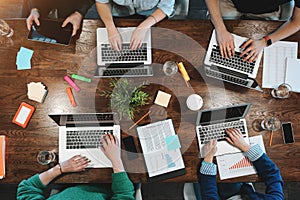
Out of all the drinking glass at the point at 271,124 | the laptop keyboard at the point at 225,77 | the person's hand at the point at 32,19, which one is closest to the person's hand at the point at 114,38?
the person's hand at the point at 32,19

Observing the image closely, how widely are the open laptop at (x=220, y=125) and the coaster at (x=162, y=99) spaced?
186 millimetres

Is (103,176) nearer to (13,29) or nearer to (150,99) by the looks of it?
(150,99)

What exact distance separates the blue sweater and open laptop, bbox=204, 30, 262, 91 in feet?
1.21

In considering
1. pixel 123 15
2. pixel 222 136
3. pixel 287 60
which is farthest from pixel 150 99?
pixel 287 60

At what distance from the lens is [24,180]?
1.57 metres

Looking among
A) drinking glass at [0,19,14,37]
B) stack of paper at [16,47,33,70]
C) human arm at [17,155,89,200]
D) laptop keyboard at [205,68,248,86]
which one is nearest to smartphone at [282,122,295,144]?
laptop keyboard at [205,68,248,86]

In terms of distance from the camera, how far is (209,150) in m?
1.61

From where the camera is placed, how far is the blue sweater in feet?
5.17

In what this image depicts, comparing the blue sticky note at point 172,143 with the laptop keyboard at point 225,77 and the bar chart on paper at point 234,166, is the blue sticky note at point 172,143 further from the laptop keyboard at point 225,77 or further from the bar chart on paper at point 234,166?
the laptop keyboard at point 225,77

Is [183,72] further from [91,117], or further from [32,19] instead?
[32,19]

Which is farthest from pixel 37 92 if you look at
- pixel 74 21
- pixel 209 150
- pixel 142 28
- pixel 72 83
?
pixel 209 150

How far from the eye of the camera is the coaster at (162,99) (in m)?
1.67

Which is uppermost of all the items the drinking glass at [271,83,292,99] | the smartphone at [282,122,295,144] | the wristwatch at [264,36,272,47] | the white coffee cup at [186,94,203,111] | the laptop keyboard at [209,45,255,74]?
the wristwatch at [264,36,272,47]

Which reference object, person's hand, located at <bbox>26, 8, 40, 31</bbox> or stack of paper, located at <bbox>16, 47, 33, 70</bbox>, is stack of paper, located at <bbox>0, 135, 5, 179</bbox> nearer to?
stack of paper, located at <bbox>16, 47, 33, 70</bbox>
